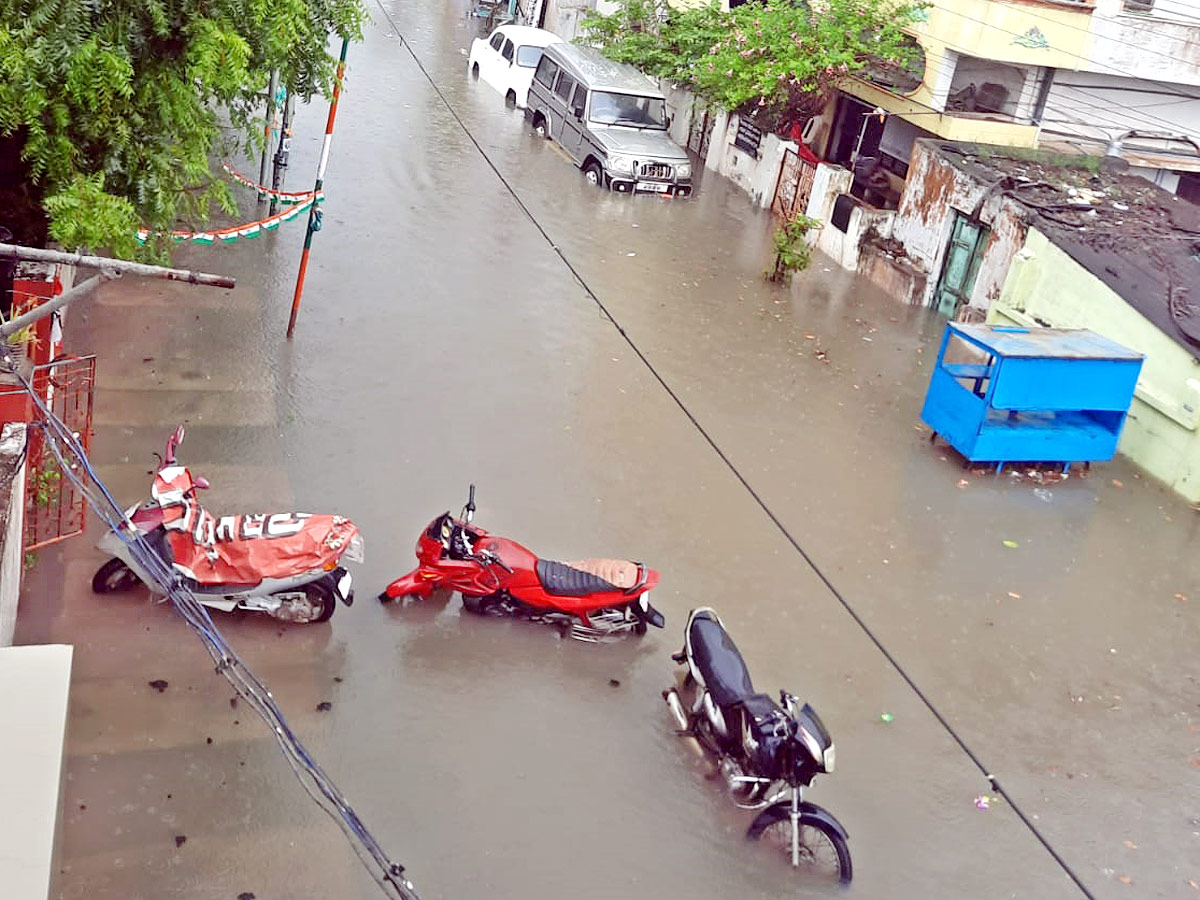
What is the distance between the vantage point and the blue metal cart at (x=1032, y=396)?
1166 cm

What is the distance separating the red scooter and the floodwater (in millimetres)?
178

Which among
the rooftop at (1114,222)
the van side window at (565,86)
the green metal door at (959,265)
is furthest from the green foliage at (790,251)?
the van side window at (565,86)

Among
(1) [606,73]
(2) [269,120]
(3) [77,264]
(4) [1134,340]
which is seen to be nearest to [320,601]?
(3) [77,264]

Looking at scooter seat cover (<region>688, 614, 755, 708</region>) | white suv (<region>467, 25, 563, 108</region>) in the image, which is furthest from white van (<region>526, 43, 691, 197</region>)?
scooter seat cover (<region>688, 614, 755, 708</region>)

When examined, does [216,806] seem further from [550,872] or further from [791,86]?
[791,86]

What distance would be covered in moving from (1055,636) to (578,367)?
555 centimetres

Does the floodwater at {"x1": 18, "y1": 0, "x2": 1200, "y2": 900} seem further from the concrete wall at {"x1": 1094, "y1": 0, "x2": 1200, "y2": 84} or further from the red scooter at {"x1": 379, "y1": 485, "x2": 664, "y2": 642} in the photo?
the concrete wall at {"x1": 1094, "y1": 0, "x2": 1200, "y2": 84}

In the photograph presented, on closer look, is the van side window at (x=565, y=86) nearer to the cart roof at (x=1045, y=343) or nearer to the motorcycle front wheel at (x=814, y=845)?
the cart roof at (x=1045, y=343)

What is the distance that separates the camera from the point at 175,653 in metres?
7.63

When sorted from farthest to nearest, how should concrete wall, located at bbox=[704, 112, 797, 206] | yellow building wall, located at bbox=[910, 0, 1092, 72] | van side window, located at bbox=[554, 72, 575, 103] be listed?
van side window, located at bbox=[554, 72, 575, 103], concrete wall, located at bbox=[704, 112, 797, 206], yellow building wall, located at bbox=[910, 0, 1092, 72]

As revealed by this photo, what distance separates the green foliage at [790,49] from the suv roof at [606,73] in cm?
89

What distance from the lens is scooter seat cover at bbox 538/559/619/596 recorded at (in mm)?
8305

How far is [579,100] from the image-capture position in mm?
20172

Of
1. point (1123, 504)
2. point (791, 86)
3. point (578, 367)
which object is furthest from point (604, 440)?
point (791, 86)
